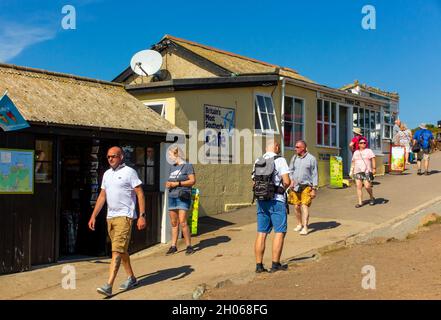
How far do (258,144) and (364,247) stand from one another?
5.51m

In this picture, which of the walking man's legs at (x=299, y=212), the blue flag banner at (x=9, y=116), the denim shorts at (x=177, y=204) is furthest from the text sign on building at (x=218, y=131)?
the blue flag banner at (x=9, y=116)

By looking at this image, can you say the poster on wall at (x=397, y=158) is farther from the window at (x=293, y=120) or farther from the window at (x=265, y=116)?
the window at (x=265, y=116)

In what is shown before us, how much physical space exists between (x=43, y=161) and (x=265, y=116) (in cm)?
735

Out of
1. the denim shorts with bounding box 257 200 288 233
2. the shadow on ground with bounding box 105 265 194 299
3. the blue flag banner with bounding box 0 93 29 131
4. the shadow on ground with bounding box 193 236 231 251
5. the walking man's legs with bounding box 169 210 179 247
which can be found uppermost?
the blue flag banner with bounding box 0 93 29 131

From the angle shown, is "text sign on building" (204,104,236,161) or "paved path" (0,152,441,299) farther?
"text sign on building" (204,104,236,161)

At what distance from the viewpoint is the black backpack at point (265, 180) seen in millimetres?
7457

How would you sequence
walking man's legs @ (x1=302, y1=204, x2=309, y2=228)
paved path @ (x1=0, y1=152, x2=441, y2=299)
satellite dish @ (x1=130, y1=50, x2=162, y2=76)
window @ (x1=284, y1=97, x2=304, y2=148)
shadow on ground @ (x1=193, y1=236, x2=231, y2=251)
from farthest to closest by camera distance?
1. window @ (x1=284, y1=97, x2=304, y2=148)
2. satellite dish @ (x1=130, y1=50, x2=162, y2=76)
3. walking man's legs @ (x1=302, y1=204, x2=309, y2=228)
4. shadow on ground @ (x1=193, y1=236, x2=231, y2=251)
5. paved path @ (x1=0, y1=152, x2=441, y2=299)

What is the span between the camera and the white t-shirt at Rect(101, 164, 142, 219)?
6887 mm

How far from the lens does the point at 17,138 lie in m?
7.84

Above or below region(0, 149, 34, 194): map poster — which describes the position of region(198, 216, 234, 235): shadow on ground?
below

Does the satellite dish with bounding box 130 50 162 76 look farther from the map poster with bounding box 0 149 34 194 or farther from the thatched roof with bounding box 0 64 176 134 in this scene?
the map poster with bounding box 0 149 34 194

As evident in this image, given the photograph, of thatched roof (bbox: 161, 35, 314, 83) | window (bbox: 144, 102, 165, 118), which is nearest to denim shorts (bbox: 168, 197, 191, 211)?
window (bbox: 144, 102, 165, 118)

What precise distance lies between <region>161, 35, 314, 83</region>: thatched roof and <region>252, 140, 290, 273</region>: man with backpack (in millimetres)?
7905
